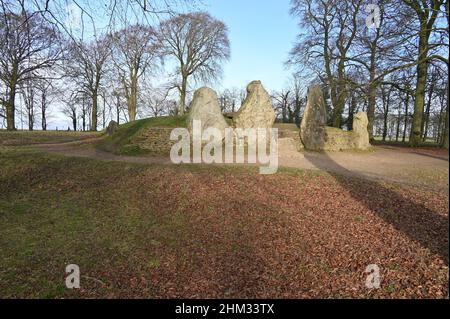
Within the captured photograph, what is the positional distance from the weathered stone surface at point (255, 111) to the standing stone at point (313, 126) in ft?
8.40

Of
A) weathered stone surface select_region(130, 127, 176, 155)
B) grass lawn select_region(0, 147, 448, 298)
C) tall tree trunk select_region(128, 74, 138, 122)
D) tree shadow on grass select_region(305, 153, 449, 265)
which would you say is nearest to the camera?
grass lawn select_region(0, 147, 448, 298)

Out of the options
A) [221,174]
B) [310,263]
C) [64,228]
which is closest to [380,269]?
[310,263]

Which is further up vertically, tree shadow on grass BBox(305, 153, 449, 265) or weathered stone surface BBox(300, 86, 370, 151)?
weathered stone surface BBox(300, 86, 370, 151)

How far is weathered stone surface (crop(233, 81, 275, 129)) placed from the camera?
12.6 m

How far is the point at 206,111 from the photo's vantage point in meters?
12.2

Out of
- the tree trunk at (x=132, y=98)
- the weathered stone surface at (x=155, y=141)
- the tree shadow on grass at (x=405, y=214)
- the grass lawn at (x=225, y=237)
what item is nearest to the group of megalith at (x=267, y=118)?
the weathered stone surface at (x=155, y=141)

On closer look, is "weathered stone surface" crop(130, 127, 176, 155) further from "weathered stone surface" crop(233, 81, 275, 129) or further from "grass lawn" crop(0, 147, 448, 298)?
"grass lawn" crop(0, 147, 448, 298)

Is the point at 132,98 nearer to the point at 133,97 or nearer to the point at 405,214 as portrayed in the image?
the point at 133,97

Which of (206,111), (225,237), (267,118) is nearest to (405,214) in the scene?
(225,237)

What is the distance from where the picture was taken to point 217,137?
39.5ft

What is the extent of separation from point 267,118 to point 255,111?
700 mm

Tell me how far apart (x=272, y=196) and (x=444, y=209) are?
3.22 metres

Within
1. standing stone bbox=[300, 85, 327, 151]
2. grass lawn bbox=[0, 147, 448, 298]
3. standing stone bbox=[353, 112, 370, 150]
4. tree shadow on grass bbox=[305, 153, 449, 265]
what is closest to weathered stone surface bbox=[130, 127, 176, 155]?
grass lawn bbox=[0, 147, 448, 298]

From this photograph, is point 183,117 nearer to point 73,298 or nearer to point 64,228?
point 64,228
